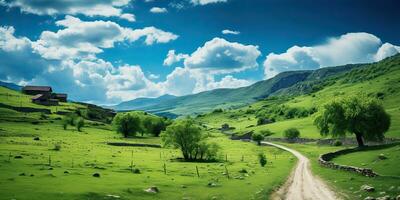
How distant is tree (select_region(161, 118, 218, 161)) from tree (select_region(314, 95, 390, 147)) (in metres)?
31.5

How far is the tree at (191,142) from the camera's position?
96.0 meters

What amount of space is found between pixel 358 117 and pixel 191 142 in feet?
138

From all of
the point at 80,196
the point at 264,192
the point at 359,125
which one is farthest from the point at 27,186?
the point at 359,125

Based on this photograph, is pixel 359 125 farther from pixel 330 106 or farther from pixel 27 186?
pixel 27 186

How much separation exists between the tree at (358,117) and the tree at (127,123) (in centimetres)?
10024

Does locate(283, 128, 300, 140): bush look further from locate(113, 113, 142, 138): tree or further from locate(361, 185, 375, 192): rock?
locate(361, 185, 375, 192): rock

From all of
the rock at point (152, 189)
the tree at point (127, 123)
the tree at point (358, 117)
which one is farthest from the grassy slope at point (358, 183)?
the tree at point (127, 123)

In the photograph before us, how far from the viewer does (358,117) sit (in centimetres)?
8856

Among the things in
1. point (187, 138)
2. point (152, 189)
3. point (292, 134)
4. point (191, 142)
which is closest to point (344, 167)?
point (152, 189)

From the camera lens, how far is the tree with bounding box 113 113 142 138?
170375 millimetres

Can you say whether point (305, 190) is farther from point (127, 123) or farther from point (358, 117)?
point (127, 123)

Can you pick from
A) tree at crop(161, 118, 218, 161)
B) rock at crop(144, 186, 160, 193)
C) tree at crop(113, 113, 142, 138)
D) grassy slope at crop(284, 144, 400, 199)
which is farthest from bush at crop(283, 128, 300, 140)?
rock at crop(144, 186, 160, 193)

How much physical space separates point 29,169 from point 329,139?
110 m

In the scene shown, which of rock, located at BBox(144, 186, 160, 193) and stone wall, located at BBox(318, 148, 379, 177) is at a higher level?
stone wall, located at BBox(318, 148, 379, 177)
